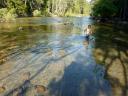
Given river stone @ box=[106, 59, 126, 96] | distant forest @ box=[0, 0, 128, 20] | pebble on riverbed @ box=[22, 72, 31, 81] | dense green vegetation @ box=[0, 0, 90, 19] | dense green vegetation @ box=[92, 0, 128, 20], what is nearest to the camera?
river stone @ box=[106, 59, 126, 96]

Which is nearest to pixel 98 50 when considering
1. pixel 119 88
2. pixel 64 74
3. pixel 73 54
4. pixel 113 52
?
pixel 113 52

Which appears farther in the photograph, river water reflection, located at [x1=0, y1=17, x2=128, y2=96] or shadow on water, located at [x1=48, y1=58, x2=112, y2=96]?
river water reflection, located at [x1=0, y1=17, x2=128, y2=96]

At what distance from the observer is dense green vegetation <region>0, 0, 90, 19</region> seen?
70.3 metres

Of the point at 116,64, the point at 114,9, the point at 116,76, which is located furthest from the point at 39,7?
the point at 116,76

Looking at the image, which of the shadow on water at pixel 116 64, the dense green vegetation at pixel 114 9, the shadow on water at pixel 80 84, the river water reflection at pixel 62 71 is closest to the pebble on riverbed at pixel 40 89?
the river water reflection at pixel 62 71

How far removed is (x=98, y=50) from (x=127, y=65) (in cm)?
473

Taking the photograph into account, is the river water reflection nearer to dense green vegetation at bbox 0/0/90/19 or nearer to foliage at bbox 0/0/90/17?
dense green vegetation at bbox 0/0/90/19

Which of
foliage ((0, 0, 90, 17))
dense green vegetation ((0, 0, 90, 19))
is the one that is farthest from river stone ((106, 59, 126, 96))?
foliage ((0, 0, 90, 17))

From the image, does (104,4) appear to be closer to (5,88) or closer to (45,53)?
(45,53)

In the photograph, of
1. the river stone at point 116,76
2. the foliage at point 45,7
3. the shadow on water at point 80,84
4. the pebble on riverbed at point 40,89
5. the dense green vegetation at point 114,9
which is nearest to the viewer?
the pebble on riverbed at point 40,89

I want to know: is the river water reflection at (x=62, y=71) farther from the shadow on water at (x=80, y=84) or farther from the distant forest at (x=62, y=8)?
the distant forest at (x=62, y=8)

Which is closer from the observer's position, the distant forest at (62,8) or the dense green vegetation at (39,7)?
the distant forest at (62,8)

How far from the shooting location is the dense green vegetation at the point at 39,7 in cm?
7031

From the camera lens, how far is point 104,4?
54375 millimetres
